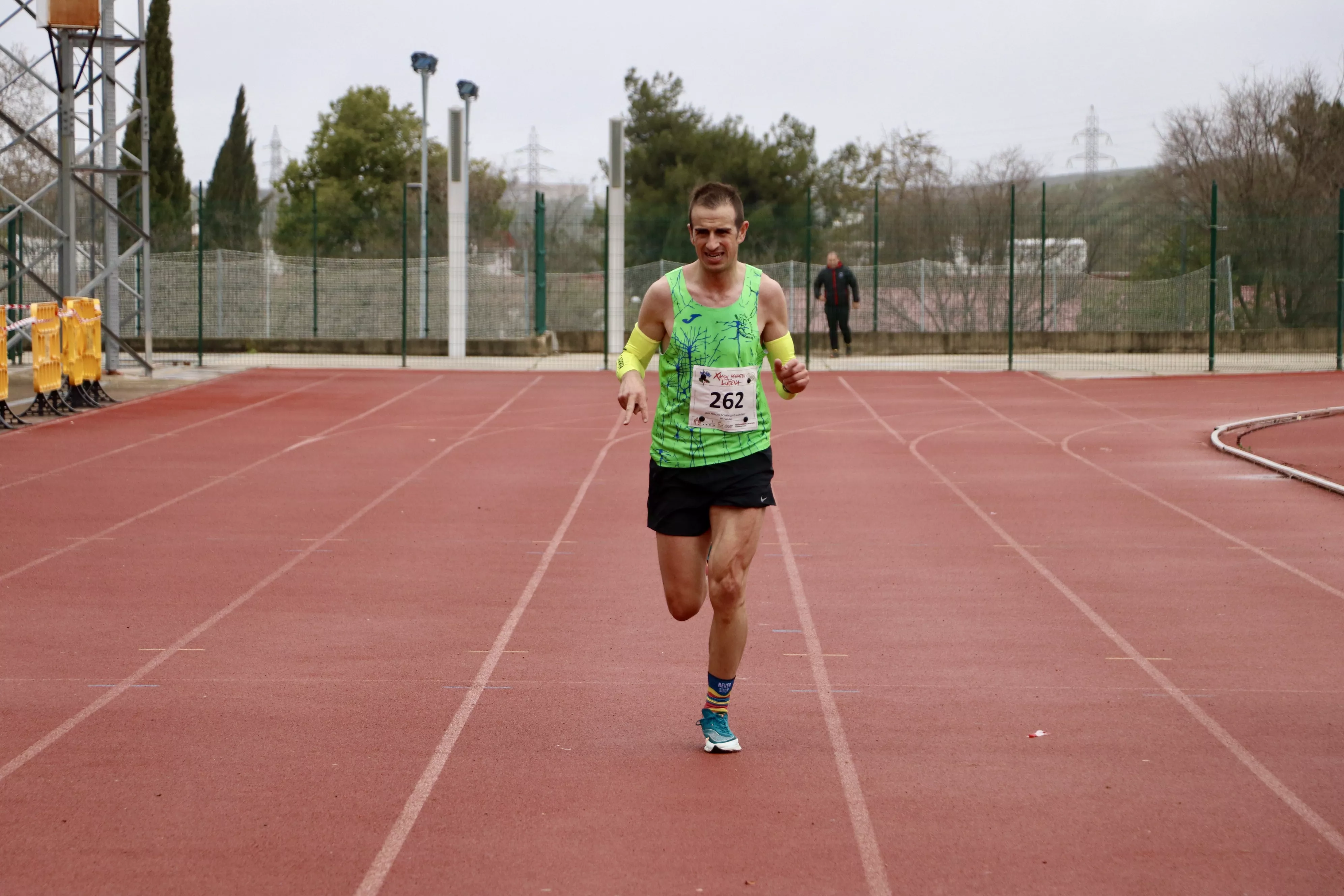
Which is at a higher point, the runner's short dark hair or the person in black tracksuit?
the person in black tracksuit

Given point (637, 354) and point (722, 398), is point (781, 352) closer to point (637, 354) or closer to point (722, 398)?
point (722, 398)

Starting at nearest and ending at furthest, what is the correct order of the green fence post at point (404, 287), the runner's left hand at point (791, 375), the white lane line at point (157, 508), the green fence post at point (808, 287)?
the runner's left hand at point (791, 375)
the white lane line at point (157, 508)
the green fence post at point (808, 287)
the green fence post at point (404, 287)

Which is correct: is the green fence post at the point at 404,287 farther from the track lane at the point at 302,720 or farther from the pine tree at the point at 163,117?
the pine tree at the point at 163,117

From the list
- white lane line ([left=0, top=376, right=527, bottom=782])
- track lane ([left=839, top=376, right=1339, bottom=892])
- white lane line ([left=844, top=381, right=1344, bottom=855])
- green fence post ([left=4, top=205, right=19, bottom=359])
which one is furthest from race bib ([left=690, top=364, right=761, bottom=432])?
green fence post ([left=4, top=205, right=19, bottom=359])

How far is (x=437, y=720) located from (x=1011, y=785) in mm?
1966

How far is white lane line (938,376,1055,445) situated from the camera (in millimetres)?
15016

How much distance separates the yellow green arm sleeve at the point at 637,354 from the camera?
196 inches

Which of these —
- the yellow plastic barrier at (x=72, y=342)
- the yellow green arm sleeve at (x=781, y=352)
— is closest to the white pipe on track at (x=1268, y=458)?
the yellow green arm sleeve at (x=781, y=352)

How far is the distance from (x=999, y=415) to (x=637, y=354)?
12923 millimetres

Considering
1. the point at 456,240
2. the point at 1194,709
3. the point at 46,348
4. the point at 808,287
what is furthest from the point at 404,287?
the point at 1194,709

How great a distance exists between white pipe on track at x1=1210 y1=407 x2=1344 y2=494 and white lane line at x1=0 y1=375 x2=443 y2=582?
8089mm

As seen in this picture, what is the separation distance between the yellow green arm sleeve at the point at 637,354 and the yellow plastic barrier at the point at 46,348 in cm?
1219

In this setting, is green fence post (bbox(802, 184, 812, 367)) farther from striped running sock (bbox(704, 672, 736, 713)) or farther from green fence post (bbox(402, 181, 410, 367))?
striped running sock (bbox(704, 672, 736, 713))

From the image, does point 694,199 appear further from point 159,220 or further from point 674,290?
point 159,220
